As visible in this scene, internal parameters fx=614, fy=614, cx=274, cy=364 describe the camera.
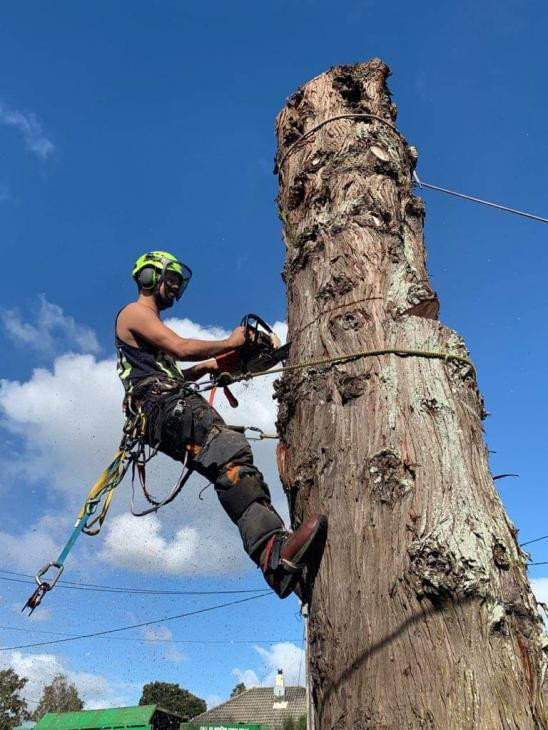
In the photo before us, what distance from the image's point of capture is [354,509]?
179 centimetres

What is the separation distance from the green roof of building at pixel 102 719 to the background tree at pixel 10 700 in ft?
53.7

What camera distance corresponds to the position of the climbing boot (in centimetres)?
182

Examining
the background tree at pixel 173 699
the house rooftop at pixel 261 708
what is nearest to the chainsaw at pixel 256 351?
the house rooftop at pixel 261 708

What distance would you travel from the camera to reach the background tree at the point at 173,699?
45.0m

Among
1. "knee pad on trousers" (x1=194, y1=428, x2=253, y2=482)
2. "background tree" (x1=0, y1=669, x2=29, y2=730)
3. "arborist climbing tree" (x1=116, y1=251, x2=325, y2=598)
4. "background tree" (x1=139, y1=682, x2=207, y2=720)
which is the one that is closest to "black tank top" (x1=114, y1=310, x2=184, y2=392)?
"arborist climbing tree" (x1=116, y1=251, x2=325, y2=598)

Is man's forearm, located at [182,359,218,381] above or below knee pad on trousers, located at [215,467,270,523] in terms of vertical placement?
above

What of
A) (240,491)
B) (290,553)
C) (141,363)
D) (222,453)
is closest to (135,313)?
(141,363)

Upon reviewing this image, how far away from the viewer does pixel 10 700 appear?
32.6 metres

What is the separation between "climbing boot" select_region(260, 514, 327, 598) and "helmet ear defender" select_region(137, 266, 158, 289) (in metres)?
1.67

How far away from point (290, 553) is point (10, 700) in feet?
124

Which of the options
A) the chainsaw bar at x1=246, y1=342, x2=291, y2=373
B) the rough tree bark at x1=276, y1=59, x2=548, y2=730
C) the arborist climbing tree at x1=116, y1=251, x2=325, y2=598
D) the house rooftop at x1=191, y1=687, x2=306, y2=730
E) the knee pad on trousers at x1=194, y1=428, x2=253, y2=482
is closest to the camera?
the rough tree bark at x1=276, y1=59, x2=548, y2=730

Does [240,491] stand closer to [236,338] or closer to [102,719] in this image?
[236,338]

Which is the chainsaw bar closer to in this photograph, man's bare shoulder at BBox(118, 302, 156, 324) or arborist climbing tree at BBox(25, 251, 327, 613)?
arborist climbing tree at BBox(25, 251, 327, 613)

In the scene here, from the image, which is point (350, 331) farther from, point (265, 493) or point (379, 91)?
point (379, 91)
